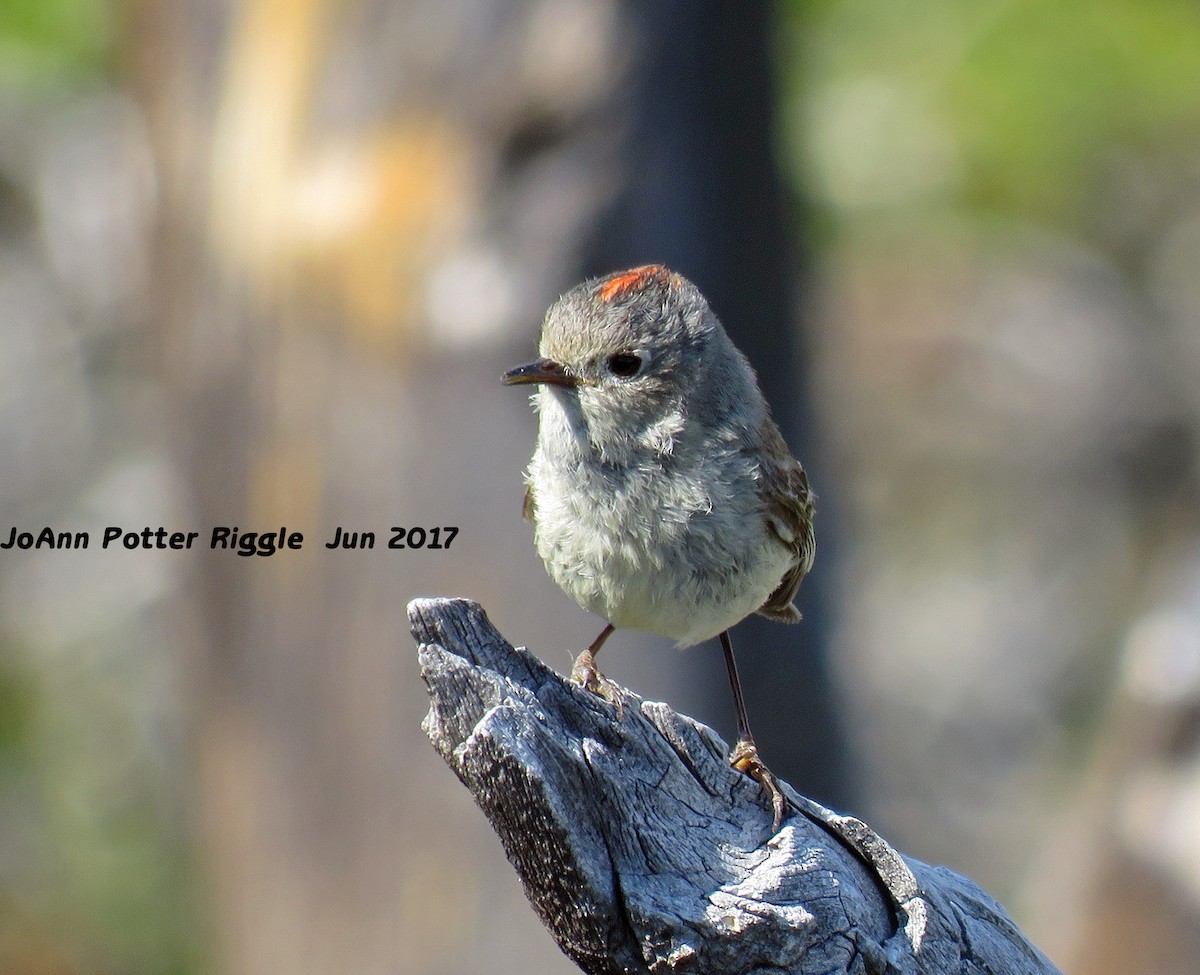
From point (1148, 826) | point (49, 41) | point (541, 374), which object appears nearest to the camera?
point (541, 374)

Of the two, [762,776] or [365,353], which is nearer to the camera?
[762,776]

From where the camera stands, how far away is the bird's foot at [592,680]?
9.66 ft

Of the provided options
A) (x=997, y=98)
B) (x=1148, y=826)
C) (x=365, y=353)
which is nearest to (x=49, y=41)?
(x=365, y=353)

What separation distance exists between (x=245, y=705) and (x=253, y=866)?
740 mm

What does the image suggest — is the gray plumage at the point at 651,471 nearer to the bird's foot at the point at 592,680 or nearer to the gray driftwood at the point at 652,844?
→ the bird's foot at the point at 592,680

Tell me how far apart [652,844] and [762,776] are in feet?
1.64

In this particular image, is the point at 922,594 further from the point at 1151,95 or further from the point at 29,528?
the point at 29,528

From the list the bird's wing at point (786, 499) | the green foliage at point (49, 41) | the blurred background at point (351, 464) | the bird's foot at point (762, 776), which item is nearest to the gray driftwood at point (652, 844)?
the bird's foot at point (762, 776)

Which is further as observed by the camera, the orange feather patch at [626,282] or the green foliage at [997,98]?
the green foliage at [997,98]

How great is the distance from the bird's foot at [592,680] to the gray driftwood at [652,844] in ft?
0.19

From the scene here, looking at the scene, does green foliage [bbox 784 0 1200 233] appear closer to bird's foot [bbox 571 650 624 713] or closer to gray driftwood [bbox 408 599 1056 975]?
bird's foot [bbox 571 650 624 713]

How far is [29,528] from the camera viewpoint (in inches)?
399

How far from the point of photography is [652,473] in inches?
135

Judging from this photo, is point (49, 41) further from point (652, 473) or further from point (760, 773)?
point (760, 773)
